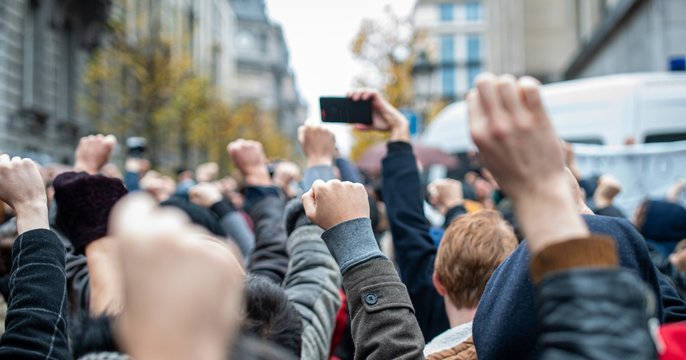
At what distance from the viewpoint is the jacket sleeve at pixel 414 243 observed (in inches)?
129

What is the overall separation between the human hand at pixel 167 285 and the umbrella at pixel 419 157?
10335mm

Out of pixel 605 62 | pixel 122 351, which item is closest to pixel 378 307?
pixel 122 351

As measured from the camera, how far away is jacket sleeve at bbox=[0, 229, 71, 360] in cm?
190

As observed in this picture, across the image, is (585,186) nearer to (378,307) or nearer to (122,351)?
(378,307)

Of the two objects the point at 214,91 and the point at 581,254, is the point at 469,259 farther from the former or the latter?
the point at 214,91

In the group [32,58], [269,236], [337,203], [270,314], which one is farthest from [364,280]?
[32,58]

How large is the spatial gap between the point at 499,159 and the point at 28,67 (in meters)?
18.8

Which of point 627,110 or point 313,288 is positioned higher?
point 627,110

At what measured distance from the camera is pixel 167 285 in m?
0.94

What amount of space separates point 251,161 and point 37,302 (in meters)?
2.39

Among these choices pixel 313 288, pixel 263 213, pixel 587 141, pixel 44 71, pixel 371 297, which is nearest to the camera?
pixel 371 297

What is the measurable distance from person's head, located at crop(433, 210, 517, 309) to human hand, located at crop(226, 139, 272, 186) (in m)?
1.73

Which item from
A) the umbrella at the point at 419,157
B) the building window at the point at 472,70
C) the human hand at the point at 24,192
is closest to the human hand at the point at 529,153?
the human hand at the point at 24,192

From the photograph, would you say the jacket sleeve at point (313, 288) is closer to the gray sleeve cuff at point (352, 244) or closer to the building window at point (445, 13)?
the gray sleeve cuff at point (352, 244)
